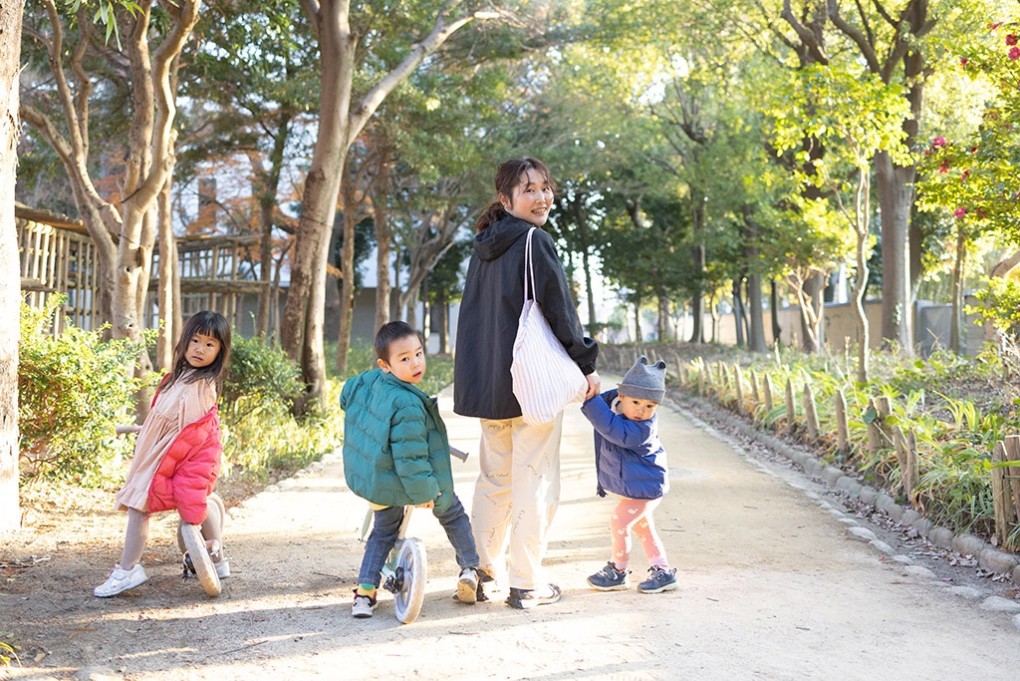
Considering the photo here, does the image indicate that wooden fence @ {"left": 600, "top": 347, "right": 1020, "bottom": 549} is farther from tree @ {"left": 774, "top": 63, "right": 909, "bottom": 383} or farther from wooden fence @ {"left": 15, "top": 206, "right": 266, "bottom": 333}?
wooden fence @ {"left": 15, "top": 206, "right": 266, "bottom": 333}

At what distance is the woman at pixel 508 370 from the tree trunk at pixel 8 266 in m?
2.49

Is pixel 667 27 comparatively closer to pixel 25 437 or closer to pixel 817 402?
pixel 817 402

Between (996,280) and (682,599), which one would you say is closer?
(682,599)

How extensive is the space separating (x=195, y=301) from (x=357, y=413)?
1778 centimetres

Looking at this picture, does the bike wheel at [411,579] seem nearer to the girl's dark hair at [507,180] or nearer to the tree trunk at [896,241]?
the girl's dark hair at [507,180]

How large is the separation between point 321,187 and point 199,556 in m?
7.78

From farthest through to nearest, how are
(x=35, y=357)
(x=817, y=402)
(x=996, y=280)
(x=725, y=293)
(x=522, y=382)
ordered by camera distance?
(x=725, y=293) → (x=817, y=402) → (x=996, y=280) → (x=35, y=357) → (x=522, y=382)

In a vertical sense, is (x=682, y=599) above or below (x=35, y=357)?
below

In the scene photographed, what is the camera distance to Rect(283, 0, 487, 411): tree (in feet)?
38.5

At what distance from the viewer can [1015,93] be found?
30.1 ft

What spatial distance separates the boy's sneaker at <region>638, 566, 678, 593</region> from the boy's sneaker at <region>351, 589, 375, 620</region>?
1395 mm


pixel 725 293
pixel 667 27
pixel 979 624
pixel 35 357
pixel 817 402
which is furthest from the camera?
pixel 725 293

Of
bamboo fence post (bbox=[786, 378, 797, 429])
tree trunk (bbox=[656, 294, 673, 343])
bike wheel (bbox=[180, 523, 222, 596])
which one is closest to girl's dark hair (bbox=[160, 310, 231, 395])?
bike wheel (bbox=[180, 523, 222, 596])

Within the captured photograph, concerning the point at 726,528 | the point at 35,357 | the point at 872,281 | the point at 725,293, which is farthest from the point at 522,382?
the point at 725,293
